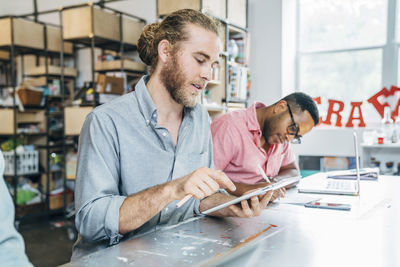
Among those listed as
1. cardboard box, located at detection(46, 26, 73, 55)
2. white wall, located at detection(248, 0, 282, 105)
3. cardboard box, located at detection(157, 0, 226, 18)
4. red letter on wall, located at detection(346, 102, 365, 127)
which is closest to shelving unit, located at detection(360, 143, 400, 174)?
red letter on wall, located at detection(346, 102, 365, 127)

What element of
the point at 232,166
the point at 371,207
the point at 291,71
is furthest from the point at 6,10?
the point at 371,207

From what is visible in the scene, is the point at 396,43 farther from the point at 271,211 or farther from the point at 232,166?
the point at 271,211

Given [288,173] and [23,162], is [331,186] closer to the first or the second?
[288,173]

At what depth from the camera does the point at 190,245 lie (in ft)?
3.36

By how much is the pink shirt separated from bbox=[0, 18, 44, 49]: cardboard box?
11.0 ft

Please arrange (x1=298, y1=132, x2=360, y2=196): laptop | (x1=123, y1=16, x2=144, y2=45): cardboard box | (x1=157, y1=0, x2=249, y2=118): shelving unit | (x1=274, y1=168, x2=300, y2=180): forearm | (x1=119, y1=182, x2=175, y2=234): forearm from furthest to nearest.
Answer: (x1=123, y1=16, x2=144, y2=45): cardboard box < (x1=157, y1=0, x2=249, y2=118): shelving unit < (x1=274, y1=168, x2=300, y2=180): forearm < (x1=298, y1=132, x2=360, y2=196): laptop < (x1=119, y1=182, x2=175, y2=234): forearm

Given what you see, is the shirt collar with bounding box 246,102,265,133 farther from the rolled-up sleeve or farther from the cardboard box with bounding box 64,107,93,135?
the cardboard box with bounding box 64,107,93,135

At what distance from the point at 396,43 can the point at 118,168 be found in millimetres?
4005

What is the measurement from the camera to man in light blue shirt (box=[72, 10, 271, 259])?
1.12 m

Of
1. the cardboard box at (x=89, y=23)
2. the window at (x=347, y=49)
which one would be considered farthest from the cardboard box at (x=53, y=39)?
the window at (x=347, y=49)

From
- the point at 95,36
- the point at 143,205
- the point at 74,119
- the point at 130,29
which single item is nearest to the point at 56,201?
the point at 74,119

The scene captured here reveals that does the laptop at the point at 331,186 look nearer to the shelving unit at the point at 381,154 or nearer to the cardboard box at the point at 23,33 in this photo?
the shelving unit at the point at 381,154

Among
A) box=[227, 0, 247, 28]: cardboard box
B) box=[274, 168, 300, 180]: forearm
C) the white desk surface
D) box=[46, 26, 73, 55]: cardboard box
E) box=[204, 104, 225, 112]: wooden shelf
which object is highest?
box=[227, 0, 247, 28]: cardboard box

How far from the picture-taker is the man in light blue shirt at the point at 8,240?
0.63 m
